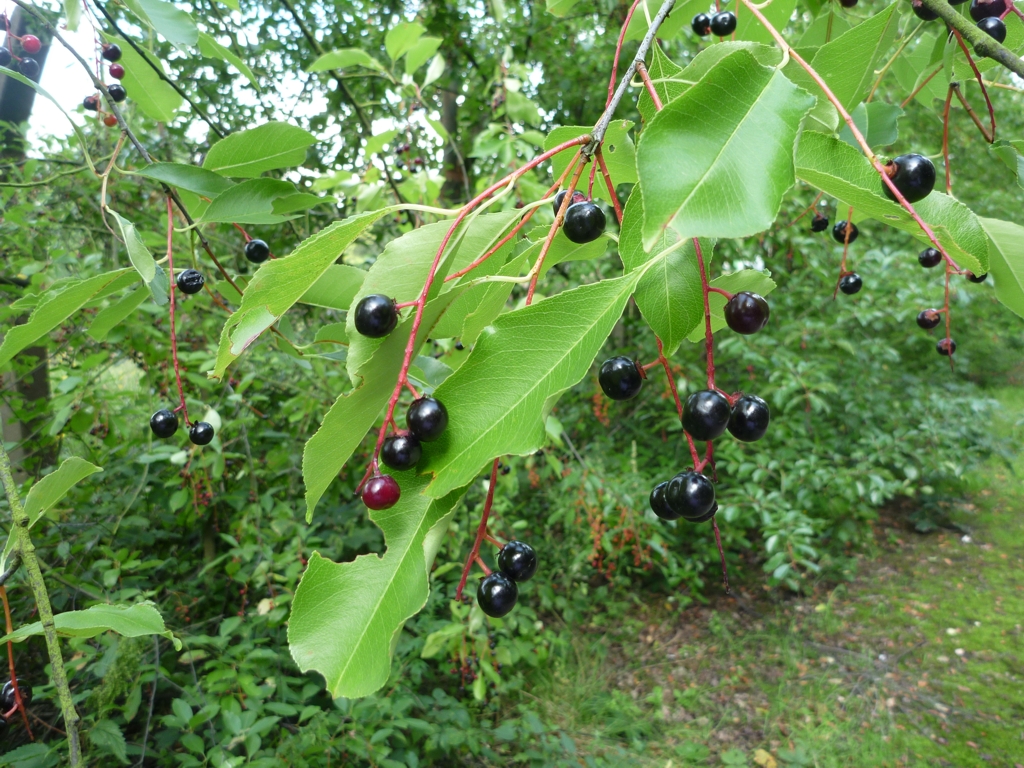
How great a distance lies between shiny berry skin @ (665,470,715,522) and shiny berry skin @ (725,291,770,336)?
0.16m

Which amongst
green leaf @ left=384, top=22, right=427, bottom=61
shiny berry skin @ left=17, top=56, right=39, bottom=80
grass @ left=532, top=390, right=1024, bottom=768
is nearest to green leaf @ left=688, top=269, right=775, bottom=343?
green leaf @ left=384, top=22, right=427, bottom=61

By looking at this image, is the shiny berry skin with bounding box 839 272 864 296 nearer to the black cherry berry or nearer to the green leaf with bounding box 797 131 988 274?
the green leaf with bounding box 797 131 988 274

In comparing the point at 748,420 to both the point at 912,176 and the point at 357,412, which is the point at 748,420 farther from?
the point at 357,412

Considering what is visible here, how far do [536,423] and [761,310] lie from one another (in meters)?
0.28

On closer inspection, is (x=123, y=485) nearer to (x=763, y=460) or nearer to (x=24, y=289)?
(x=24, y=289)

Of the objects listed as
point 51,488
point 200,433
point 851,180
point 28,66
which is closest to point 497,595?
point 851,180

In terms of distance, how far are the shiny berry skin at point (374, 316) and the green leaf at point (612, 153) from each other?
1.10ft

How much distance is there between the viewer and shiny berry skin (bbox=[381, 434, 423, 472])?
0.57 metres

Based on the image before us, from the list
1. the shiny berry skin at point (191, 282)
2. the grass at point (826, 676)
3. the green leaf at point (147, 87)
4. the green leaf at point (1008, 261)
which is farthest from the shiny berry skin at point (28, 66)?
the grass at point (826, 676)

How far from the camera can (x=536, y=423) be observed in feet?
1.76

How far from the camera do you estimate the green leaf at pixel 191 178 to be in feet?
3.52

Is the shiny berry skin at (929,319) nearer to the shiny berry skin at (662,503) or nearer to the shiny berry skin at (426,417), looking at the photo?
the shiny berry skin at (662,503)

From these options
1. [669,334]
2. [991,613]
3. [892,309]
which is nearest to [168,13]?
[669,334]

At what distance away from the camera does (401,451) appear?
57 centimetres
